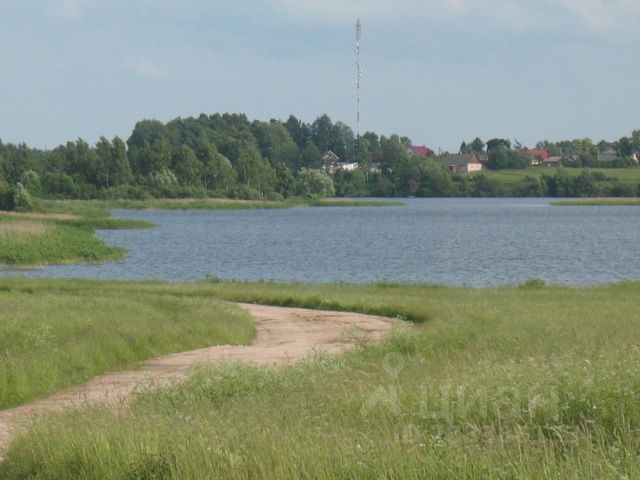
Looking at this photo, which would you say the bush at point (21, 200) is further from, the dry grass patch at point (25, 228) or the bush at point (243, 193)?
the bush at point (243, 193)

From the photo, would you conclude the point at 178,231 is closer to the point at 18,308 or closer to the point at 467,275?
the point at 467,275

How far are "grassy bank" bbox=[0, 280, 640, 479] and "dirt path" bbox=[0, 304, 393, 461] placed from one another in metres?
1.19

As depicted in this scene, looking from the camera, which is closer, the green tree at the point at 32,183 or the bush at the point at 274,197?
the green tree at the point at 32,183

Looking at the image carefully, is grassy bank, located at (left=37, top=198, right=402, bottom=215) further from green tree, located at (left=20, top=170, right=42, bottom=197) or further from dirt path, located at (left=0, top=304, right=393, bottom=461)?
dirt path, located at (left=0, top=304, right=393, bottom=461)

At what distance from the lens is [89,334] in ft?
56.9

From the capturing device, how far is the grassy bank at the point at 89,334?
14.5 meters

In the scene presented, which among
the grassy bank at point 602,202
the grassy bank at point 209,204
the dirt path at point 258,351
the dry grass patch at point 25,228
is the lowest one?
the grassy bank at point 602,202

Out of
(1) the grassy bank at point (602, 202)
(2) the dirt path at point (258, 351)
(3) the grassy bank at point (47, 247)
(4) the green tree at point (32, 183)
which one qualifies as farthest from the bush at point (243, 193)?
(2) the dirt path at point (258, 351)

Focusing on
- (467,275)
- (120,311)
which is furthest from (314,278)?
(120,311)

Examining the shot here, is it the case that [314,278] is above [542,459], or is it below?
below

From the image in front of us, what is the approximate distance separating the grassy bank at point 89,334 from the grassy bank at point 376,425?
2696 millimetres

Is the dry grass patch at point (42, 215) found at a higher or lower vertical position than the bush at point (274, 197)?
higher

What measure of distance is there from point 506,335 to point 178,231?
76663 mm

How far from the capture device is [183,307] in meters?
22.3
